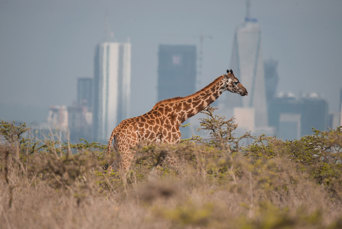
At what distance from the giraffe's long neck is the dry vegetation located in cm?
126

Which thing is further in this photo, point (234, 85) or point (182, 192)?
point (234, 85)

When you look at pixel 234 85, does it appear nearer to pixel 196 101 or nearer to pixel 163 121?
pixel 196 101

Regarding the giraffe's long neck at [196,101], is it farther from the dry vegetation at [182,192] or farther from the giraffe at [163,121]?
the dry vegetation at [182,192]

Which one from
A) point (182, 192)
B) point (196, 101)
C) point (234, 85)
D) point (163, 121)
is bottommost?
point (182, 192)

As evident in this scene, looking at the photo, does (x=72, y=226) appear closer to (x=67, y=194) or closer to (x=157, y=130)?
(x=67, y=194)

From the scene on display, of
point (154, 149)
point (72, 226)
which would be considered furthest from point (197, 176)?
point (72, 226)

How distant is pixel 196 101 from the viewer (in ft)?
52.9

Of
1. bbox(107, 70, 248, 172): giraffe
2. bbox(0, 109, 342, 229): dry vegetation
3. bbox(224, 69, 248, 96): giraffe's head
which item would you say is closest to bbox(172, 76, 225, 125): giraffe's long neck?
bbox(107, 70, 248, 172): giraffe

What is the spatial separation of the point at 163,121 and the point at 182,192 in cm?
492

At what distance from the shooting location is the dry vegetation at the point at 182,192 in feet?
25.1

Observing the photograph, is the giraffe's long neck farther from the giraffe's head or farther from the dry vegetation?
the dry vegetation

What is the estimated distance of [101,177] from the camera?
42.4ft

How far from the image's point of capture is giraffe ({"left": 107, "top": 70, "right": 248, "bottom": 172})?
549 inches

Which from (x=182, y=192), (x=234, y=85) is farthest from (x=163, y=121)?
(x=182, y=192)
